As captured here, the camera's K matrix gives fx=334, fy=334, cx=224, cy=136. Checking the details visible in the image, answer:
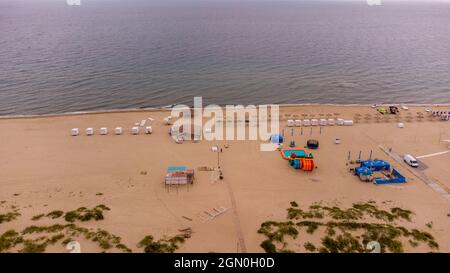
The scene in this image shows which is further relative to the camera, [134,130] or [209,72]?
[209,72]

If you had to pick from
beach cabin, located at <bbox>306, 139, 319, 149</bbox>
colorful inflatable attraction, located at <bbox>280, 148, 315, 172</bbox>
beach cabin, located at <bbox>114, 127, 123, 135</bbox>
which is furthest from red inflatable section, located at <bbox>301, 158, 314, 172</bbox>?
beach cabin, located at <bbox>114, 127, 123, 135</bbox>

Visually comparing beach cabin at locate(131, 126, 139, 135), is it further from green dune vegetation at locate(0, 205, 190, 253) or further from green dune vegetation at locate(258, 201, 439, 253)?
green dune vegetation at locate(258, 201, 439, 253)

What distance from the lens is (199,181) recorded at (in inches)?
1324

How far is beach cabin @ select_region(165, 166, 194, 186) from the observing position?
32750 mm

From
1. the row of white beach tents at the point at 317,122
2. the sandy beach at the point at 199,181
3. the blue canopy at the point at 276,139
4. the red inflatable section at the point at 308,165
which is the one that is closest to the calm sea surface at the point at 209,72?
the row of white beach tents at the point at 317,122

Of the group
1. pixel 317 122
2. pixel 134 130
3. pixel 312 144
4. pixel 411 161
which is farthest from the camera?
pixel 317 122

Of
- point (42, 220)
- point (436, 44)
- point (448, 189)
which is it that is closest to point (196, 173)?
point (42, 220)

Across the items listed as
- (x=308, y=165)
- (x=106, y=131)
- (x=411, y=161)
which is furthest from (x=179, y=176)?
(x=411, y=161)

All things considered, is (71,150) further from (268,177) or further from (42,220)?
(268,177)

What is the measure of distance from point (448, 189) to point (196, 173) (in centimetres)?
2498

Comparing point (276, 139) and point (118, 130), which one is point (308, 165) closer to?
point (276, 139)

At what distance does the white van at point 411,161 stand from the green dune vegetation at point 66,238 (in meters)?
26.4

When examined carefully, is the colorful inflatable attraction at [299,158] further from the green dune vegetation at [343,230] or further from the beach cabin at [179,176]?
the beach cabin at [179,176]

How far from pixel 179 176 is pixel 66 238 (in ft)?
38.4
